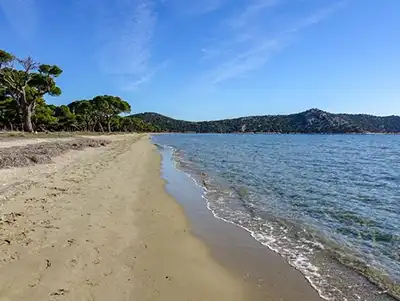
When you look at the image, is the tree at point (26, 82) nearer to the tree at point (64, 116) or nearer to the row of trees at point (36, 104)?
the row of trees at point (36, 104)

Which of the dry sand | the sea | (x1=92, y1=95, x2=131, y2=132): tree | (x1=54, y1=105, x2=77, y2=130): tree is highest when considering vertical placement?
(x1=92, y1=95, x2=131, y2=132): tree

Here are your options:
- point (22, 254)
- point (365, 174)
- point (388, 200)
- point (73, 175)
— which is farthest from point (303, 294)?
point (365, 174)

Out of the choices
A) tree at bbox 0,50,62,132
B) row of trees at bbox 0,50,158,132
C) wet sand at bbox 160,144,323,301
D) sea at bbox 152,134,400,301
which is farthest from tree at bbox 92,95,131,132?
wet sand at bbox 160,144,323,301

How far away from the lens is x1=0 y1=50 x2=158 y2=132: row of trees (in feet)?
150

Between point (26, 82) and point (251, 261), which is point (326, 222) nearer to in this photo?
point (251, 261)

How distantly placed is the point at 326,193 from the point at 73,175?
11.7m

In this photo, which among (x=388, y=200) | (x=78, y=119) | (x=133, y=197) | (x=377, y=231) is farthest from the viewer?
(x=78, y=119)

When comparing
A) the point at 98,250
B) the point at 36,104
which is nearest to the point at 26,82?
the point at 36,104

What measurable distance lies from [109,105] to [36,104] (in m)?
41.2

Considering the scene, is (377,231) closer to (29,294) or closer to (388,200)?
(388,200)

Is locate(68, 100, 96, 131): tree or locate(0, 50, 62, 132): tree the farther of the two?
locate(68, 100, 96, 131): tree

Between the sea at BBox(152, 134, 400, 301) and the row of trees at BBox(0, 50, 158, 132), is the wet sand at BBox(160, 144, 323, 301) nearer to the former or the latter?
the sea at BBox(152, 134, 400, 301)

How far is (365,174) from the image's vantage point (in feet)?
74.1

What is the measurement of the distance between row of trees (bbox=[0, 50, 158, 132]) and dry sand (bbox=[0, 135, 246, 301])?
1531 inches
